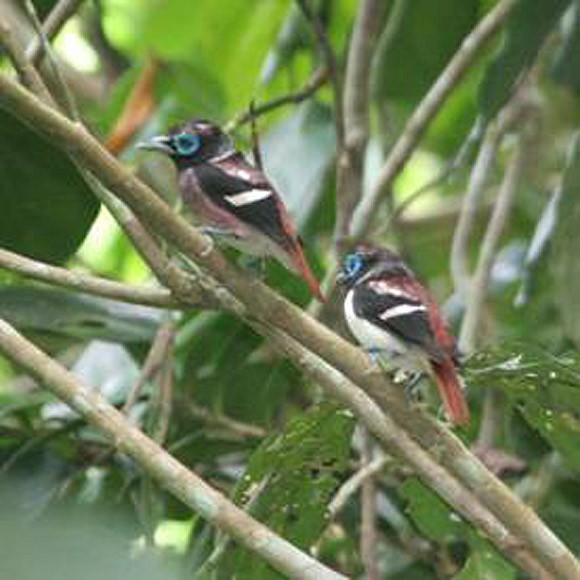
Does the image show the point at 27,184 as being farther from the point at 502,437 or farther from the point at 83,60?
the point at 83,60

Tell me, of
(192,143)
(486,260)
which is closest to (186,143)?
(192,143)

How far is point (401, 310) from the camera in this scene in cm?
257

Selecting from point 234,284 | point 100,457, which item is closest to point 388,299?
point 234,284

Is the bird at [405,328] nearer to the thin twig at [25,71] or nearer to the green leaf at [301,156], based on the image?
the thin twig at [25,71]

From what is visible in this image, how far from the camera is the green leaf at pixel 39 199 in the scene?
2932 millimetres

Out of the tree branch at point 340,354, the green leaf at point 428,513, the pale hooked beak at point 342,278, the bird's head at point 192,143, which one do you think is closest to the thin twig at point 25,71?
the tree branch at point 340,354

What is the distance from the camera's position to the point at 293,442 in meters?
2.67

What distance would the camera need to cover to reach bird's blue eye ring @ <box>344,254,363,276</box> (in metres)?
2.86

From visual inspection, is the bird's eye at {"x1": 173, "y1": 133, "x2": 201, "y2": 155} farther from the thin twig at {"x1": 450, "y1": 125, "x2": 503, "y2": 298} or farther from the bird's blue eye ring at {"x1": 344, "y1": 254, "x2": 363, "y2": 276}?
the thin twig at {"x1": 450, "y1": 125, "x2": 503, "y2": 298}

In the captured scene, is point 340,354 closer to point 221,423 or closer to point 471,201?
point 221,423

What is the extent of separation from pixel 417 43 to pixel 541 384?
1.70 metres

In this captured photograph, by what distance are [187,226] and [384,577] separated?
1631mm

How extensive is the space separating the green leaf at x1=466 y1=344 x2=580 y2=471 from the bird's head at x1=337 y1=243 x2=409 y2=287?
0.87ft

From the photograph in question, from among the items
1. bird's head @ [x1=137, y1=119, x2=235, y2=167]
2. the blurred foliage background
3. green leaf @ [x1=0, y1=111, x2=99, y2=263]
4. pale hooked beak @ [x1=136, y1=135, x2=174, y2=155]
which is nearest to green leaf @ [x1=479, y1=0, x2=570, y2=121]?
the blurred foliage background
